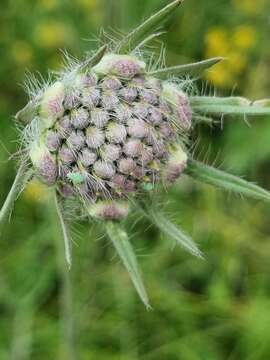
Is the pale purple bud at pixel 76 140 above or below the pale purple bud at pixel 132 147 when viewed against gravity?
above

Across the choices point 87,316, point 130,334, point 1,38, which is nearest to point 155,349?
point 130,334

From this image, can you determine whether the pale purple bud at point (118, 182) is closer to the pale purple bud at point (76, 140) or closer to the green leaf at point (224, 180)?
the pale purple bud at point (76, 140)

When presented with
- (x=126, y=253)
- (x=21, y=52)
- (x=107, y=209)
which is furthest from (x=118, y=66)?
(x=21, y=52)

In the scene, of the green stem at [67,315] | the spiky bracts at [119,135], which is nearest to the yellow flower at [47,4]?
the green stem at [67,315]

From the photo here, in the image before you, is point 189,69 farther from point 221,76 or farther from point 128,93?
point 221,76

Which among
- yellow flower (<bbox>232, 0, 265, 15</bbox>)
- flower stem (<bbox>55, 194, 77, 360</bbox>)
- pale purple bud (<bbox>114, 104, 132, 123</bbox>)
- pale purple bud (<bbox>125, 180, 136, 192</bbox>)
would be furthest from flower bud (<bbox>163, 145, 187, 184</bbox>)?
yellow flower (<bbox>232, 0, 265, 15</bbox>)
